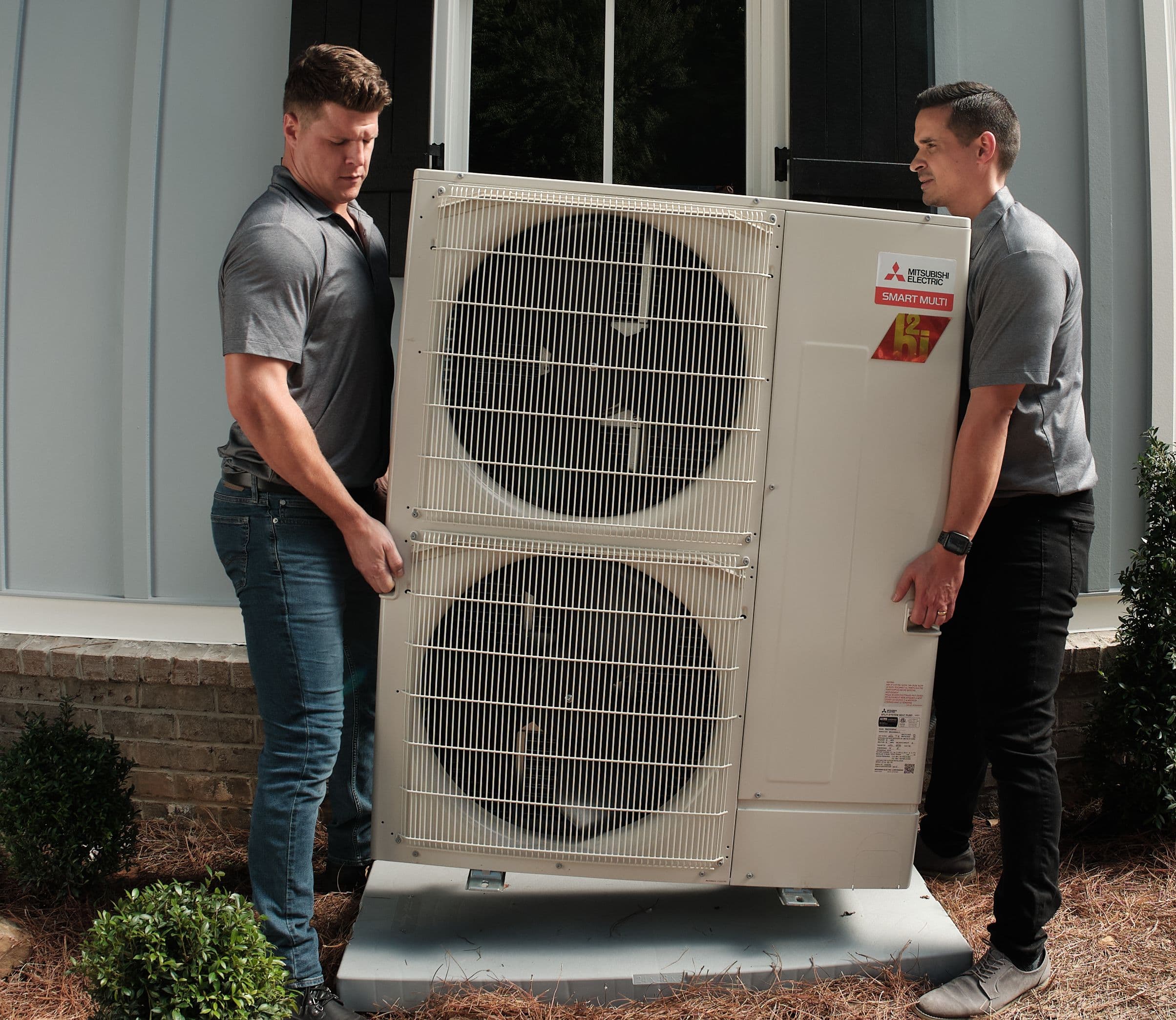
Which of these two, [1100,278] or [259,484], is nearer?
[259,484]

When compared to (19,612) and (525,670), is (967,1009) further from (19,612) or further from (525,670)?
(19,612)

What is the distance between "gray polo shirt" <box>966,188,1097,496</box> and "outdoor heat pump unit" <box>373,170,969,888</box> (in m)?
0.07

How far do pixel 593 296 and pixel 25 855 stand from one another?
1.95 metres

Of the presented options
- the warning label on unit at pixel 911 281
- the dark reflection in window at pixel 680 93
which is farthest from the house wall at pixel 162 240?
the warning label on unit at pixel 911 281

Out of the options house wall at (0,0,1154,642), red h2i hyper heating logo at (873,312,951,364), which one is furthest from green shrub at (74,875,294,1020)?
red h2i hyper heating logo at (873,312,951,364)

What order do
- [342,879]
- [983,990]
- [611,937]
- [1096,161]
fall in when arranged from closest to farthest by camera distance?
1. [983,990]
2. [611,937]
3. [342,879]
4. [1096,161]

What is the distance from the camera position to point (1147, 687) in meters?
2.55

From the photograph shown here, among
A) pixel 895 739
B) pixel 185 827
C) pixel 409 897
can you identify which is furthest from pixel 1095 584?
pixel 185 827

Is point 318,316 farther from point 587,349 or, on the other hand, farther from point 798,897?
point 798,897

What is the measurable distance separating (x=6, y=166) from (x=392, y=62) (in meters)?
1.26

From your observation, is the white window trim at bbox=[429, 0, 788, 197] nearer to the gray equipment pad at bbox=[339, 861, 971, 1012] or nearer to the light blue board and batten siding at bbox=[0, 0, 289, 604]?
the light blue board and batten siding at bbox=[0, 0, 289, 604]

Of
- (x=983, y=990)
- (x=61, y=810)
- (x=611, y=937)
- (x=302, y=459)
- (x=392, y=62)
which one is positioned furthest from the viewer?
(x=392, y=62)

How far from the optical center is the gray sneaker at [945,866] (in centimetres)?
247

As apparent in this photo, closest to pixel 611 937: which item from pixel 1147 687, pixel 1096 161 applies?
pixel 1147 687
